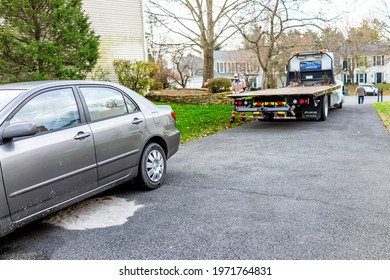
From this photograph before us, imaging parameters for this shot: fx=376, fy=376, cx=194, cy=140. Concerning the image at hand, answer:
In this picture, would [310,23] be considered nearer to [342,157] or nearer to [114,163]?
[342,157]

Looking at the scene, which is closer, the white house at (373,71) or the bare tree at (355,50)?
the bare tree at (355,50)

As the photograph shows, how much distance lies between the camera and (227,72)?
55625 millimetres

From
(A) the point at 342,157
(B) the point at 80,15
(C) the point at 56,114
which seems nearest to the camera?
(C) the point at 56,114

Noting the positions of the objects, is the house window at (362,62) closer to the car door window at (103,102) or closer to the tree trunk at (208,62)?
the tree trunk at (208,62)

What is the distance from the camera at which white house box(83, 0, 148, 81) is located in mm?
18309

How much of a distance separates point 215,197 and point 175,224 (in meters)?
1.03

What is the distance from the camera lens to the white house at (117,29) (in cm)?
1831

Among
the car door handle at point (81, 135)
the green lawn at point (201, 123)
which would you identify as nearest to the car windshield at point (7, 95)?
the car door handle at point (81, 135)

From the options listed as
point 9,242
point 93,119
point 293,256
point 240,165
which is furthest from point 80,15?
point 293,256

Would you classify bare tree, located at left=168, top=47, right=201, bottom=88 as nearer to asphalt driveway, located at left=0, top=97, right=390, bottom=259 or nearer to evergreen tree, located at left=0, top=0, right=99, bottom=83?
evergreen tree, located at left=0, top=0, right=99, bottom=83

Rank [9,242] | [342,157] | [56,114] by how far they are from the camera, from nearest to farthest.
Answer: [9,242] → [56,114] → [342,157]

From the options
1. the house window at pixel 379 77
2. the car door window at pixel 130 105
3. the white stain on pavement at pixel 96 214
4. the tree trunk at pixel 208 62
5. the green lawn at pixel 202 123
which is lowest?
the white stain on pavement at pixel 96 214

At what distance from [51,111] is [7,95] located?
44cm

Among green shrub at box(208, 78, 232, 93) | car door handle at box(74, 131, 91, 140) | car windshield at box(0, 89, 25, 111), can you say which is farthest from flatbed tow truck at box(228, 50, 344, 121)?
car windshield at box(0, 89, 25, 111)
